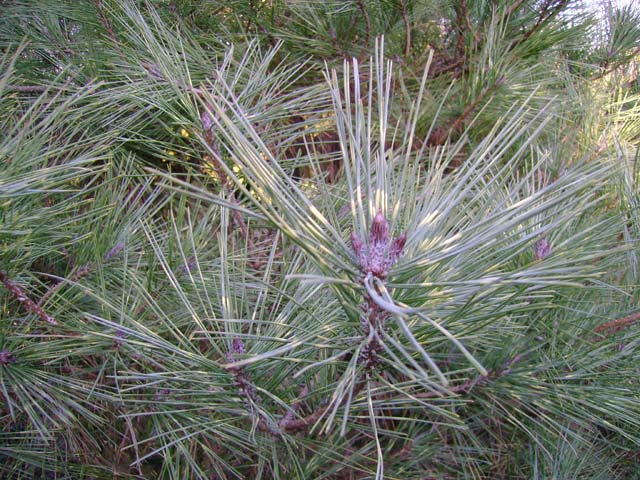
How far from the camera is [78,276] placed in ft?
2.15

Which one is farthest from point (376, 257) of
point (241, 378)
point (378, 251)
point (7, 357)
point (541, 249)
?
point (7, 357)

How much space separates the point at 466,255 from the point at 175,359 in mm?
283

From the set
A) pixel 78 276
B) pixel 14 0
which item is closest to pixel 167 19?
pixel 14 0

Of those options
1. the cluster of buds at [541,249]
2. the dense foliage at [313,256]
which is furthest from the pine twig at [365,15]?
the cluster of buds at [541,249]

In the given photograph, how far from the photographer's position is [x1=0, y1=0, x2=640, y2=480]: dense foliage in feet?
1.22

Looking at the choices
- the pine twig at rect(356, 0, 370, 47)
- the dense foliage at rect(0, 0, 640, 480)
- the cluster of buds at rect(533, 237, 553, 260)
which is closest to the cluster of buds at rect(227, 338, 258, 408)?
the dense foliage at rect(0, 0, 640, 480)

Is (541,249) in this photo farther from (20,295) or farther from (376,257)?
(20,295)

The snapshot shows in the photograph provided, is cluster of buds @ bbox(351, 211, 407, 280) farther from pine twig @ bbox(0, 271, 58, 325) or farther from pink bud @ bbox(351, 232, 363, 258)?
pine twig @ bbox(0, 271, 58, 325)

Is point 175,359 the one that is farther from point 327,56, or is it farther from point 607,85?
point 607,85

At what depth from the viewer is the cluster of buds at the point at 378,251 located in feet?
1.16

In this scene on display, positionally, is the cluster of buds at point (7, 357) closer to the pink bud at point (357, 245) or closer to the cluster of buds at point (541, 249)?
the pink bud at point (357, 245)

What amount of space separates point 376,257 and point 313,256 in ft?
0.17

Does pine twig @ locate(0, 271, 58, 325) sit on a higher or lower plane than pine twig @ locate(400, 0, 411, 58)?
lower

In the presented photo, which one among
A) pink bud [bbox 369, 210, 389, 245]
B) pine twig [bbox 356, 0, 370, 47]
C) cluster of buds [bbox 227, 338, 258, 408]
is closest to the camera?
pink bud [bbox 369, 210, 389, 245]
